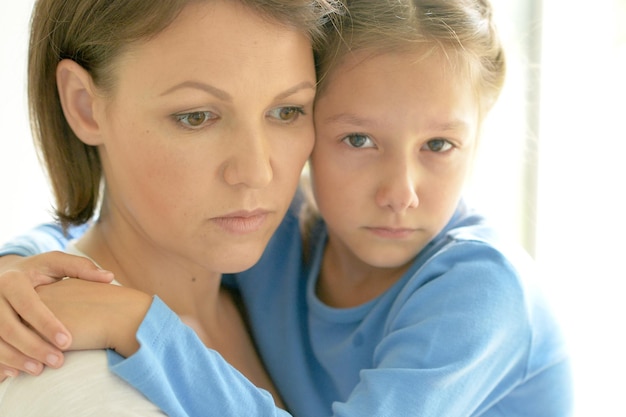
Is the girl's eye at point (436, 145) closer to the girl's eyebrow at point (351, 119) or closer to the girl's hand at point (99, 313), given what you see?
the girl's eyebrow at point (351, 119)

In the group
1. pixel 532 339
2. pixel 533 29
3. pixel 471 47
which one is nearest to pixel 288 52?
pixel 471 47

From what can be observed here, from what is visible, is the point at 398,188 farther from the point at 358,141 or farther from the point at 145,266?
the point at 145,266

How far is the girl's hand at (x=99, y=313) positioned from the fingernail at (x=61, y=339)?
0.02 m

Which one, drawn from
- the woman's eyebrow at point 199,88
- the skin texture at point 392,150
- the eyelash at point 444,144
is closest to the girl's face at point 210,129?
the woman's eyebrow at point 199,88

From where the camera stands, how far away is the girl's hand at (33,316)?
1.06m

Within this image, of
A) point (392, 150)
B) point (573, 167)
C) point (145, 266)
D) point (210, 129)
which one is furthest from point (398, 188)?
point (573, 167)

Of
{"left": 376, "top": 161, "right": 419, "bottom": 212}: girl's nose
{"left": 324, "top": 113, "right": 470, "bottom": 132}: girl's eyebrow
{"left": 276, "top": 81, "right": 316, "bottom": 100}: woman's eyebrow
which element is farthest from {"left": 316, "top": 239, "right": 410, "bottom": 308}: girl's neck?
{"left": 276, "top": 81, "right": 316, "bottom": 100}: woman's eyebrow

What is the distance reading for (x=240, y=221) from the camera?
1.29 meters

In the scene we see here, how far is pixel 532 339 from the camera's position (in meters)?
1.34

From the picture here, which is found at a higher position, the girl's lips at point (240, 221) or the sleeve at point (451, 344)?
the girl's lips at point (240, 221)

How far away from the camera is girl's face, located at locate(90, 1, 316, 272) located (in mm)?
1175

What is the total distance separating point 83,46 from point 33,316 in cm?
42

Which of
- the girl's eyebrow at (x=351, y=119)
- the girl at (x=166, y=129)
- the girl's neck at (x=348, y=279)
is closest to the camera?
the girl at (x=166, y=129)

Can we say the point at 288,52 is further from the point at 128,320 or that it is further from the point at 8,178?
the point at 8,178
